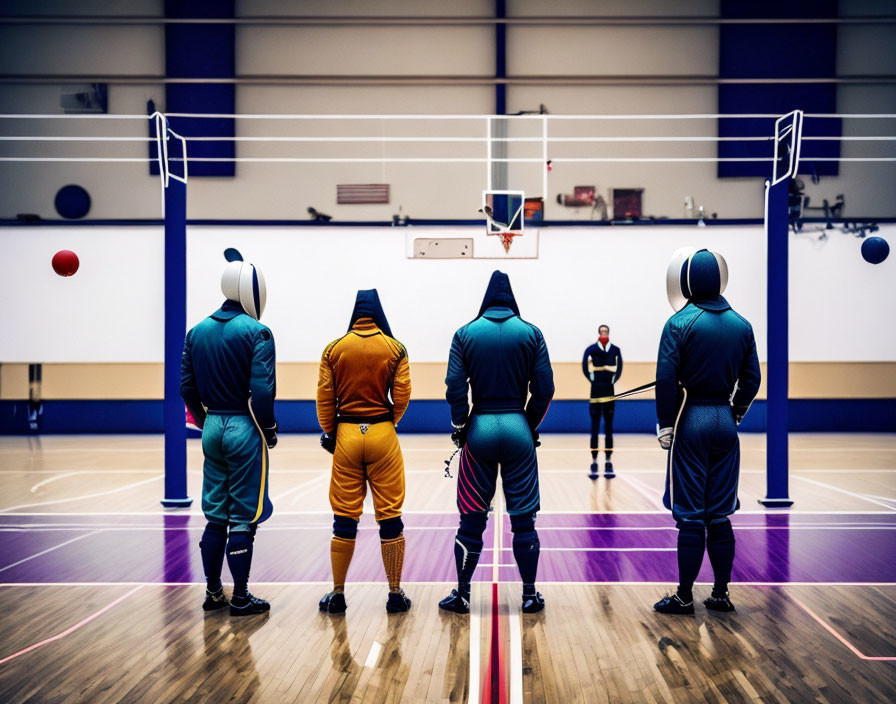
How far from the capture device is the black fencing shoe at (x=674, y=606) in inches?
149

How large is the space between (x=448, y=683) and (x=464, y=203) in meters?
11.2

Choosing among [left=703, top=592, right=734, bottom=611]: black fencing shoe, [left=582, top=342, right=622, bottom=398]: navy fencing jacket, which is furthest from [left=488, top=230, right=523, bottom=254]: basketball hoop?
[left=703, top=592, right=734, bottom=611]: black fencing shoe

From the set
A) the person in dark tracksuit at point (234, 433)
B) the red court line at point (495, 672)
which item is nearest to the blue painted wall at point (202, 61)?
the person in dark tracksuit at point (234, 433)

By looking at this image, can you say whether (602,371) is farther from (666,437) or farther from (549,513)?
(666,437)

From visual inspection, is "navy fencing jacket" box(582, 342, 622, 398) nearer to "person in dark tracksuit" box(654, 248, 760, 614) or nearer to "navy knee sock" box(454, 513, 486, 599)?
"person in dark tracksuit" box(654, 248, 760, 614)

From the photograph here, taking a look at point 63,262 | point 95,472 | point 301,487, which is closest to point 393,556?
point 301,487

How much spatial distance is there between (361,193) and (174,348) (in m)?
7.40

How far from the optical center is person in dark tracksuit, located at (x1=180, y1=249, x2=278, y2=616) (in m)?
3.80

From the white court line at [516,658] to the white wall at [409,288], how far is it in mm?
9161

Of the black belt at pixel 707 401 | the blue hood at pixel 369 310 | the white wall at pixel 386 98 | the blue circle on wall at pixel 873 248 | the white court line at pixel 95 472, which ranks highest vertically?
the white wall at pixel 386 98

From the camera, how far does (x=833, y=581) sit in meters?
4.38

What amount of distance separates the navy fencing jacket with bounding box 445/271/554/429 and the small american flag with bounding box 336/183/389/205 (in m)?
9.80

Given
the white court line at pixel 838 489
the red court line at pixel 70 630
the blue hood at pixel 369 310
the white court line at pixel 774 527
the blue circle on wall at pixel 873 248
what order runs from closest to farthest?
1. the red court line at pixel 70 630
2. the blue hood at pixel 369 310
3. the white court line at pixel 774 527
4. the white court line at pixel 838 489
5. the blue circle on wall at pixel 873 248

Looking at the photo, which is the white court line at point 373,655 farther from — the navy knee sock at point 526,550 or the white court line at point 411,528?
the white court line at point 411,528
